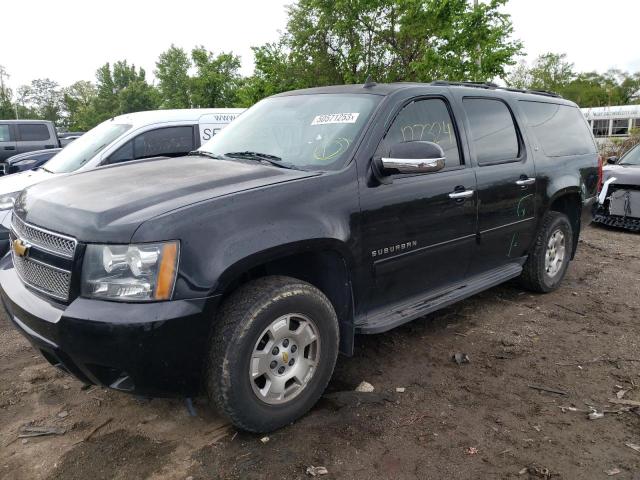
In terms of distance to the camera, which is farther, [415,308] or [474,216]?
[474,216]

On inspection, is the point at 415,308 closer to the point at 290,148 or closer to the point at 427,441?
the point at 427,441

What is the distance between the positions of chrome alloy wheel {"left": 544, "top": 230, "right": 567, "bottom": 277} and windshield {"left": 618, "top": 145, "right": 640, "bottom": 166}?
15.9ft

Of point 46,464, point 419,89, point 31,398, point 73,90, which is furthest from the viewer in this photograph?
point 73,90

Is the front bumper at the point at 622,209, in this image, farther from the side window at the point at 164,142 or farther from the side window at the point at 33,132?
the side window at the point at 33,132

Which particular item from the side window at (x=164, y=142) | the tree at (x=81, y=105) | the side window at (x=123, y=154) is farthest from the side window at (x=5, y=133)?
the tree at (x=81, y=105)

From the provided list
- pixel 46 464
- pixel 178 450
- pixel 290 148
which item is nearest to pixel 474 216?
pixel 290 148

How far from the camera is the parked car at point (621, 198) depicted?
8086mm

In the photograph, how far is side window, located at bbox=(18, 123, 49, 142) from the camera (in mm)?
15172

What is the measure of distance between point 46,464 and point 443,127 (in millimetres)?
3232

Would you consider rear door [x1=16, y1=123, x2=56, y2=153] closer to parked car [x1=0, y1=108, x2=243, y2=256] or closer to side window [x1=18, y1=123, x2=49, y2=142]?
side window [x1=18, y1=123, x2=49, y2=142]

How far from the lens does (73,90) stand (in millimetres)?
75875

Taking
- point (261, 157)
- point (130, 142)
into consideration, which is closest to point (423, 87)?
point (261, 157)

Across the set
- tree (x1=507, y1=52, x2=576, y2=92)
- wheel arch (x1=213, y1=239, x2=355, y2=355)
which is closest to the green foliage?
tree (x1=507, y1=52, x2=576, y2=92)

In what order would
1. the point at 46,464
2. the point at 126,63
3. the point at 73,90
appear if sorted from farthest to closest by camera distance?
1. the point at 73,90
2. the point at 126,63
3. the point at 46,464
